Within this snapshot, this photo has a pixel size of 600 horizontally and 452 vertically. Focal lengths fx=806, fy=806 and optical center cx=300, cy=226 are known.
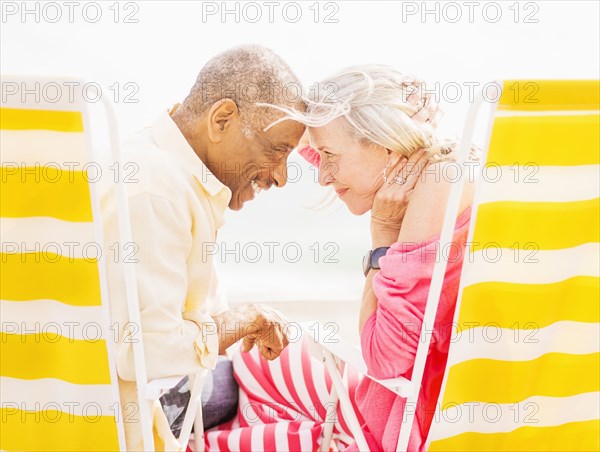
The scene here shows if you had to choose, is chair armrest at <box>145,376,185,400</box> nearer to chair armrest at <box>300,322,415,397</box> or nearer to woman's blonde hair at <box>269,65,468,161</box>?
chair armrest at <box>300,322,415,397</box>

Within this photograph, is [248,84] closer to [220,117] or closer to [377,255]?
[220,117]

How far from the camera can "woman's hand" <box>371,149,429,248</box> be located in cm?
→ 186

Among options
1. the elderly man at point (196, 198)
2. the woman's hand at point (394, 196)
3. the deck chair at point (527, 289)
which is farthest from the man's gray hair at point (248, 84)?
the deck chair at point (527, 289)

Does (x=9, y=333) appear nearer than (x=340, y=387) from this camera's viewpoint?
Yes

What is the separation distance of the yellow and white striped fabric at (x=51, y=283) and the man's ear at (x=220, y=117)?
48cm

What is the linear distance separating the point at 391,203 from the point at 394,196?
23 mm

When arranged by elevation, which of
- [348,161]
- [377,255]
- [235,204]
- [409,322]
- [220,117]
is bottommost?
[409,322]

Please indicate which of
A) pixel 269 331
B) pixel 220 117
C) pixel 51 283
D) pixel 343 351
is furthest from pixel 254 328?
pixel 51 283

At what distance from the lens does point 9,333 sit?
1508 millimetres

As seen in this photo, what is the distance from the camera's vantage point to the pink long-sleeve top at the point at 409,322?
5.46 ft

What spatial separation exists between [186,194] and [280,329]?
54cm

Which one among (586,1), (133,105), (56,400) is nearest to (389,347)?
(56,400)

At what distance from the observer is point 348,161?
1.95 metres

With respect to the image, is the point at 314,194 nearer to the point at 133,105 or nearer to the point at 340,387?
the point at 133,105
